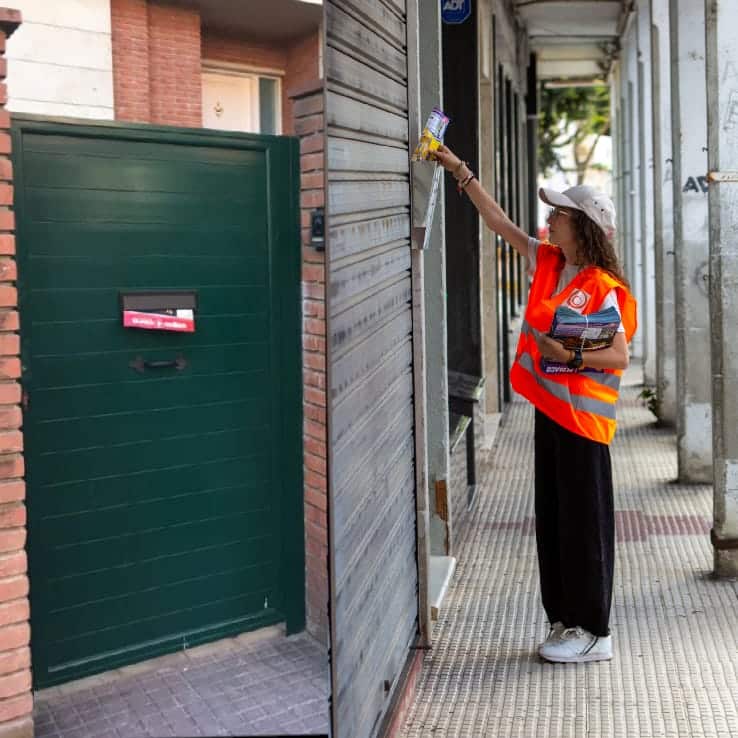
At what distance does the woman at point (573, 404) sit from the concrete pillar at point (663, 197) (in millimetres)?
5052

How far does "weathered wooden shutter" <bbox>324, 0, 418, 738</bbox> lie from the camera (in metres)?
2.81

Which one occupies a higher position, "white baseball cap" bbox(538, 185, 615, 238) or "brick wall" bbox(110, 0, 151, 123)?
"brick wall" bbox(110, 0, 151, 123)

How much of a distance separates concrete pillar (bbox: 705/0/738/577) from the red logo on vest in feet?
5.04

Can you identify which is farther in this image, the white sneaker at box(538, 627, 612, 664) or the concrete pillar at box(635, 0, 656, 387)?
the concrete pillar at box(635, 0, 656, 387)

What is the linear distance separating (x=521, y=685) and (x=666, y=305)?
19.4 ft

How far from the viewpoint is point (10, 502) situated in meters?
4.55

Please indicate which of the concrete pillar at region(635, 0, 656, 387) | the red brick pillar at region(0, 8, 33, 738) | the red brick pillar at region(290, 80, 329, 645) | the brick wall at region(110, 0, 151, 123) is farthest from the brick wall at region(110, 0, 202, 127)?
the red brick pillar at region(0, 8, 33, 738)

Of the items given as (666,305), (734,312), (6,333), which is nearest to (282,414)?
(6,333)

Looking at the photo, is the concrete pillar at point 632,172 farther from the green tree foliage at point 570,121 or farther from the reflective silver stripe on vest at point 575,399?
the green tree foliage at point 570,121

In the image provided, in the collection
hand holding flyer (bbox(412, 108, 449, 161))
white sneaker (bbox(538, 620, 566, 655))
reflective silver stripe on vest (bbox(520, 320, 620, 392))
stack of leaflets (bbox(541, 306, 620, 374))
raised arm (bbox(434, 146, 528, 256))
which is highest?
hand holding flyer (bbox(412, 108, 449, 161))

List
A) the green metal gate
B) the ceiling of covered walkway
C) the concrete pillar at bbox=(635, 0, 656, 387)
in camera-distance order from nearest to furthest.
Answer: the green metal gate < the concrete pillar at bbox=(635, 0, 656, 387) < the ceiling of covered walkway

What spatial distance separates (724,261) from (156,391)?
2591 millimetres

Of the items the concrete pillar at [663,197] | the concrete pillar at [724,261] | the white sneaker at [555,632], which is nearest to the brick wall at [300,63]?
the concrete pillar at [663,197]

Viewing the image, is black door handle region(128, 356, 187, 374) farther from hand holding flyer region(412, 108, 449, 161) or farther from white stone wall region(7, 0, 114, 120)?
white stone wall region(7, 0, 114, 120)
